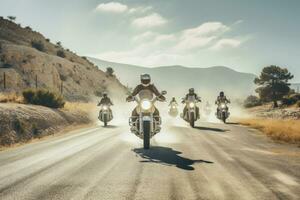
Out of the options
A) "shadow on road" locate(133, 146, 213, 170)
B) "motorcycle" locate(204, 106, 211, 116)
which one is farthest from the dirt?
"motorcycle" locate(204, 106, 211, 116)

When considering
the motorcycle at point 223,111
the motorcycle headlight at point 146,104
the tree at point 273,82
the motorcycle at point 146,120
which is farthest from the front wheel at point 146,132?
the tree at point 273,82

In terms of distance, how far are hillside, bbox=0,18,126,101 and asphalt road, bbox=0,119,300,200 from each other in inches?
1662

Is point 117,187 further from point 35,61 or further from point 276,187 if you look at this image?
point 35,61

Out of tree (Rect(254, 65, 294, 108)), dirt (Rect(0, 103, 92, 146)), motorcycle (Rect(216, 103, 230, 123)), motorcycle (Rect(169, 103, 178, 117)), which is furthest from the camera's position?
tree (Rect(254, 65, 294, 108))

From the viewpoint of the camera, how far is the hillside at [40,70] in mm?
58188

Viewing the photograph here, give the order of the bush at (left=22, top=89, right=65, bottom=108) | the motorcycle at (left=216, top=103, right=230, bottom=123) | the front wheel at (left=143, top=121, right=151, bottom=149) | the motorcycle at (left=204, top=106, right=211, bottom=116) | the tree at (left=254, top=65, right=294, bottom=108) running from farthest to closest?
the tree at (left=254, top=65, right=294, bottom=108)
the motorcycle at (left=204, top=106, right=211, bottom=116)
the motorcycle at (left=216, top=103, right=230, bottom=123)
the bush at (left=22, top=89, right=65, bottom=108)
the front wheel at (left=143, top=121, right=151, bottom=149)

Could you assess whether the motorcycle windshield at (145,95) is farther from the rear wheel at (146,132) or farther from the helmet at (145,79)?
the rear wheel at (146,132)

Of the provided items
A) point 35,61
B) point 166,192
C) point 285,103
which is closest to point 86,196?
point 166,192

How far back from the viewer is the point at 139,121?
44.0 ft

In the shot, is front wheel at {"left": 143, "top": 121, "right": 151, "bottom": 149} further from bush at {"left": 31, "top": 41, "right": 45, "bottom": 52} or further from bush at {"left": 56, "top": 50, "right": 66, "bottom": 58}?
bush at {"left": 56, "top": 50, "right": 66, "bottom": 58}

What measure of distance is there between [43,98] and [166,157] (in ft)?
64.1

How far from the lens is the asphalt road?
665cm

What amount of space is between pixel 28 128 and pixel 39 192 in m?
14.1

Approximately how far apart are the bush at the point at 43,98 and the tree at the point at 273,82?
46.1 metres
